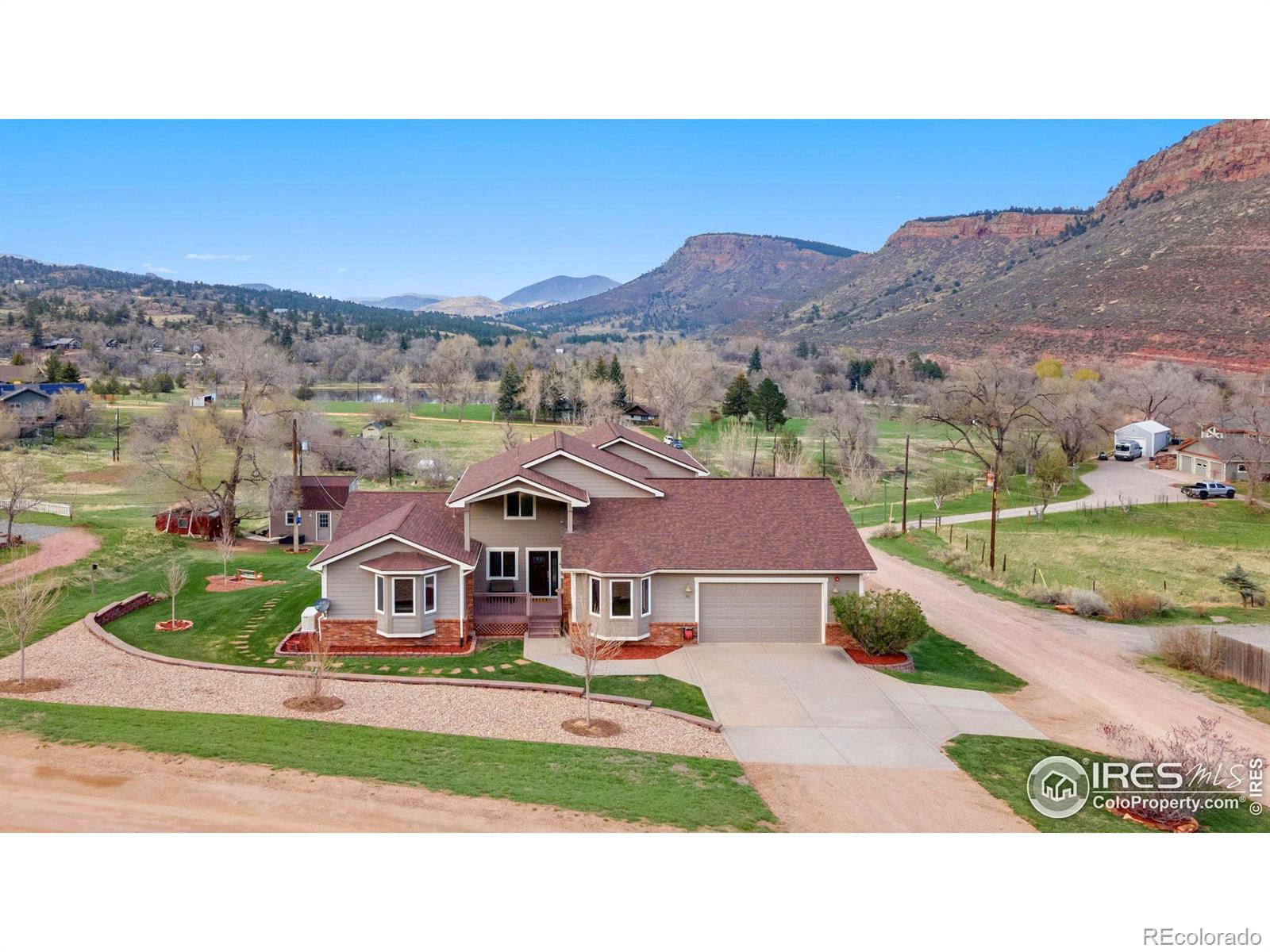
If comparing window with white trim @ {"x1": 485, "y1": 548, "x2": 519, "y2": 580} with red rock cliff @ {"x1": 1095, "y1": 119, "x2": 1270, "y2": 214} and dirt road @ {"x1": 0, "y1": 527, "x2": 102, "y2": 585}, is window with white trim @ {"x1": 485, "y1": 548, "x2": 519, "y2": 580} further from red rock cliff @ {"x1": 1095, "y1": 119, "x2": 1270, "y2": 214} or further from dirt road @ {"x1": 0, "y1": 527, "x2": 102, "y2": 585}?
red rock cliff @ {"x1": 1095, "y1": 119, "x2": 1270, "y2": 214}

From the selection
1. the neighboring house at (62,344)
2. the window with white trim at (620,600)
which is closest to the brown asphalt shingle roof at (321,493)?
the window with white trim at (620,600)

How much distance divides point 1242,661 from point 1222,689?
1020 millimetres

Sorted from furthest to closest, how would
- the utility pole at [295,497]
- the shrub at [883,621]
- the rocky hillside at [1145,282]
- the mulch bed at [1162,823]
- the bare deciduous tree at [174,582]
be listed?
the rocky hillside at [1145,282]
the utility pole at [295,497]
the bare deciduous tree at [174,582]
the shrub at [883,621]
the mulch bed at [1162,823]

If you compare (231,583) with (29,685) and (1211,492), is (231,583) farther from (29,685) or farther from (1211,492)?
(1211,492)

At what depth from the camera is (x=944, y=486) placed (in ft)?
180

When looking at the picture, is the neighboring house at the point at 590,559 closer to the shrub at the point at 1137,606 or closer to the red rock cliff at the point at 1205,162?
the shrub at the point at 1137,606

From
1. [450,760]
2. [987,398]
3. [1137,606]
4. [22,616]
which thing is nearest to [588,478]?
[450,760]

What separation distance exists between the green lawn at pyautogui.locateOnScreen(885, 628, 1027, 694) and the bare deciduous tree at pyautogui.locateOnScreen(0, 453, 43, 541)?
1165 inches

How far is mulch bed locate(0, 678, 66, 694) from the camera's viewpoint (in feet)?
52.6

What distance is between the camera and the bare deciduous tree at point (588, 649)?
16.0m

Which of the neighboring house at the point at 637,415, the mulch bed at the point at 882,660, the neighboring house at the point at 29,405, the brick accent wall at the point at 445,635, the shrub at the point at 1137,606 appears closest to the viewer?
the mulch bed at the point at 882,660

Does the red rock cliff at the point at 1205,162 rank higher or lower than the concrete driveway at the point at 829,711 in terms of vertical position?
higher

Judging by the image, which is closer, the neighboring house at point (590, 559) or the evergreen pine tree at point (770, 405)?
the neighboring house at point (590, 559)

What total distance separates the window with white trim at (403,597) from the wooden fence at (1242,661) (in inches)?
763
